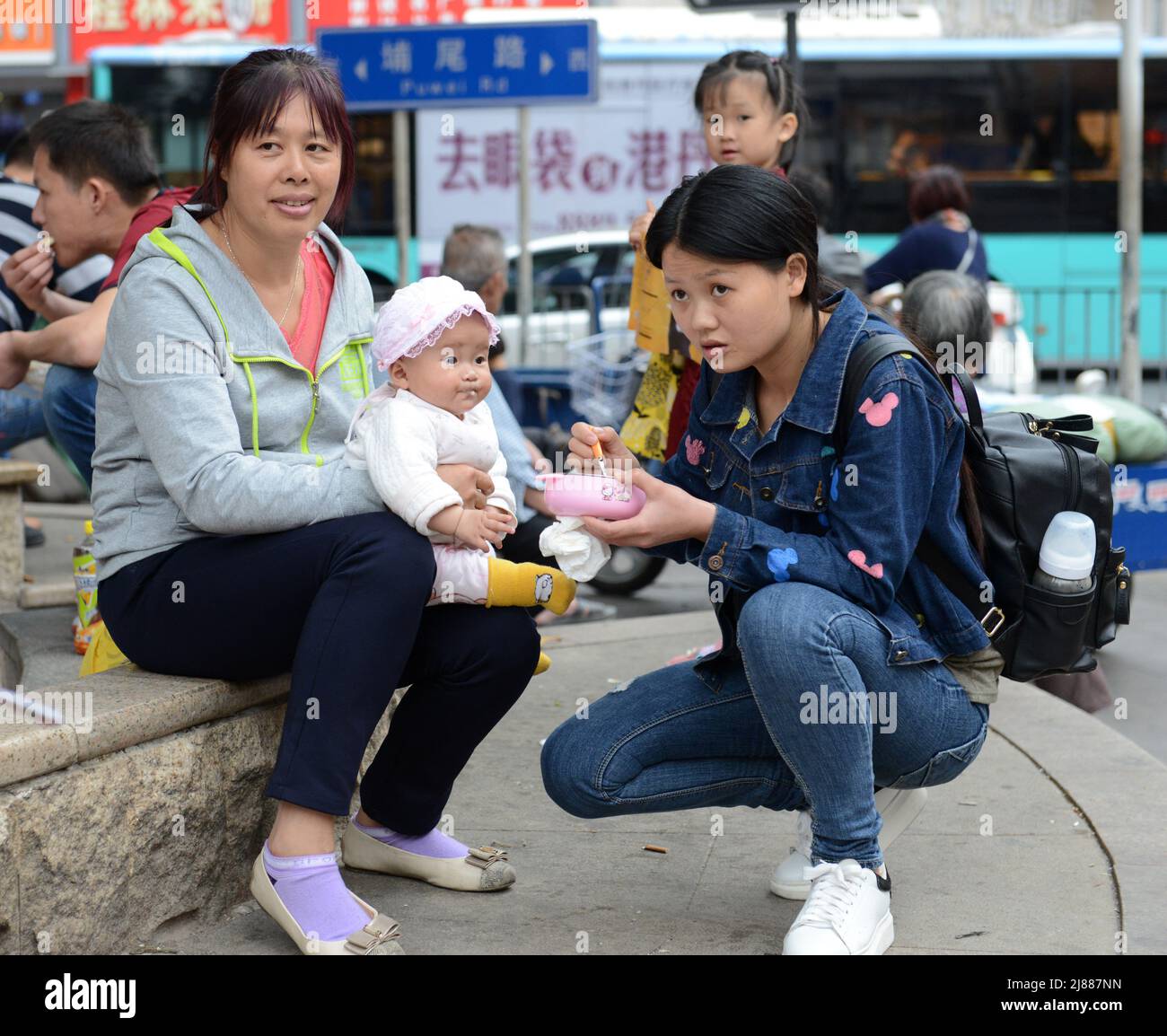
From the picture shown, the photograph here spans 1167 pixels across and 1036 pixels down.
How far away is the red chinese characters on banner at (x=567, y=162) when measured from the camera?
1334 centimetres

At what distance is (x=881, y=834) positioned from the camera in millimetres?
2748

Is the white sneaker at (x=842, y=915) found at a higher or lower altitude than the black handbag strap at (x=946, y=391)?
lower

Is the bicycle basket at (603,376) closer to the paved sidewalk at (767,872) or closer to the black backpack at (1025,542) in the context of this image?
the paved sidewalk at (767,872)

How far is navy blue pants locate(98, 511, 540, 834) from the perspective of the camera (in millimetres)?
2387

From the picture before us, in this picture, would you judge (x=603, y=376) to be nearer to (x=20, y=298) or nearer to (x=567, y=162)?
(x=20, y=298)

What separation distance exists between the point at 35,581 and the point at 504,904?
8.43 ft

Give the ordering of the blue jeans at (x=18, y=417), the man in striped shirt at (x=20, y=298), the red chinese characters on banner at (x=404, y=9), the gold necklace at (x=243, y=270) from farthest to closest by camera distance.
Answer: the red chinese characters on banner at (x=404, y=9) < the blue jeans at (x=18, y=417) < the man in striped shirt at (x=20, y=298) < the gold necklace at (x=243, y=270)

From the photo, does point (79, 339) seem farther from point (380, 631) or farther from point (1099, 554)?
point (1099, 554)

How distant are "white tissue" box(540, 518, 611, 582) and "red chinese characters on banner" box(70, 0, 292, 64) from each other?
13.5 metres

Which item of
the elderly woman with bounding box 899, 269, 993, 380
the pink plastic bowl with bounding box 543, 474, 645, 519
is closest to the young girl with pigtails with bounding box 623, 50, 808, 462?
the elderly woman with bounding box 899, 269, 993, 380

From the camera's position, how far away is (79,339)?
3646mm

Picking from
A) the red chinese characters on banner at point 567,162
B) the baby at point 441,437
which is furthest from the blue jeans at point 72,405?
the red chinese characters on banner at point 567,162

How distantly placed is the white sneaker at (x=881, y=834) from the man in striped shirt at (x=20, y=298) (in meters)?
2.46

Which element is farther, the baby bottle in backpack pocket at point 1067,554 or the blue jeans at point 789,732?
the baby bottle in backpack pocket at point 1067,554
